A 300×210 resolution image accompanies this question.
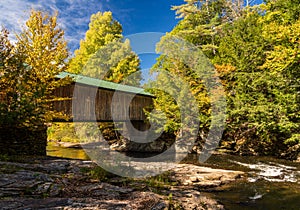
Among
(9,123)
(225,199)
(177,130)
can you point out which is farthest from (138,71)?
(225,199)

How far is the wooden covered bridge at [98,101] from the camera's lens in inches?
669

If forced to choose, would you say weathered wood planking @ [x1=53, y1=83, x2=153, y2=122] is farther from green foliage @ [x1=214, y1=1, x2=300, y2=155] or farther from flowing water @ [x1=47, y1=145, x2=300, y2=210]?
flowing water @ [x1=47, y1=145, x2=300, y2=210]

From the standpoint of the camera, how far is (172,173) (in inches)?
405

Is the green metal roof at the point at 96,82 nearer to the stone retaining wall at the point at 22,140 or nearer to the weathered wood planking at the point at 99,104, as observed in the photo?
the weathered wood planking at the point at 99,104

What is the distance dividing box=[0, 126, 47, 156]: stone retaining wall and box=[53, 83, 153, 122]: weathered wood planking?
409 cm

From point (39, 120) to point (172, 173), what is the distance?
689 cm

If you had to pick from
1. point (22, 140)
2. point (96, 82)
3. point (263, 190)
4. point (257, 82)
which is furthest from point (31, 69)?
point (257, 82)

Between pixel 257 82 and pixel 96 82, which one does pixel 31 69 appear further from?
pixel 257 82

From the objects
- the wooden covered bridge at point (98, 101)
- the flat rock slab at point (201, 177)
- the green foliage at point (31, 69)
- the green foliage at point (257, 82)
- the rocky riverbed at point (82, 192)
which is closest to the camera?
the rocky riverbed at point (82, 192)

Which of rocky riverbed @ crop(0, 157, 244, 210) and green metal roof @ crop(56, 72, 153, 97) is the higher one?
green metal roof @ crop(56, 72, 153, 97)

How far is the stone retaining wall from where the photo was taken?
10.6m


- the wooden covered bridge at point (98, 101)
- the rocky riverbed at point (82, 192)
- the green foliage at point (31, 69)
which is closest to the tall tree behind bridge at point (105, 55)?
the wooden covered bridge at point (98, 101)

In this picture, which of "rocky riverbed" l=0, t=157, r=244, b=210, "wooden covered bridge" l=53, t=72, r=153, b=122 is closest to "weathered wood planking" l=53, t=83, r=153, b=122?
"wooden covered bridge" l=53, t=72, r=153, b=122

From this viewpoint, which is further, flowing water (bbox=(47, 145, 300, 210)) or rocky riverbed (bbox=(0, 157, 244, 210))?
flowing water (bbox=(47, 145, 300, 210))
